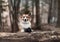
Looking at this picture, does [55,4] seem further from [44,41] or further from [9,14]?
[44,41]

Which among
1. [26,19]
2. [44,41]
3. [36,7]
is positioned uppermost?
[36,7]

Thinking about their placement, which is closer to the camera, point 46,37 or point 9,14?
point 46,37

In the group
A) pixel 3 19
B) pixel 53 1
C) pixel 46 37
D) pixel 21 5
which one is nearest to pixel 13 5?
pixel 21 5

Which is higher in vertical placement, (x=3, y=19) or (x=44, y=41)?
(x=3, y=19)

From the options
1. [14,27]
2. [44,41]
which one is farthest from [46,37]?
[14,27]

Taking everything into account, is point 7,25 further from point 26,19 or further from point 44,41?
point 44,41

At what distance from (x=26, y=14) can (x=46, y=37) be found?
81 centimetres

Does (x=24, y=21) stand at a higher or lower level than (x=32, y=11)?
lower

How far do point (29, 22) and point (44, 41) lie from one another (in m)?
0.78

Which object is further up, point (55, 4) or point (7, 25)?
point (55, 4)

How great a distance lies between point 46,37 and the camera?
1.01 meters

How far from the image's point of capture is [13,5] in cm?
168

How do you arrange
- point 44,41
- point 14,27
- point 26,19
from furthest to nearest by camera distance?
point 26,19, point 14,27, point 44,41

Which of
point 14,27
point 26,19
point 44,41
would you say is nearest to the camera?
point 44,41
